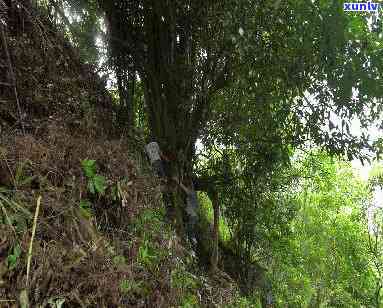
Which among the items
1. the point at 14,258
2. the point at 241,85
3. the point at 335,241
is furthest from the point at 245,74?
the point at 335,241

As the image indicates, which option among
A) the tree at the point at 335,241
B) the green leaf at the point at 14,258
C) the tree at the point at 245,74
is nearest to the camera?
the green leaf at the point at 14,258

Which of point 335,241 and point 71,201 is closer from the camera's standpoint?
point 71,201

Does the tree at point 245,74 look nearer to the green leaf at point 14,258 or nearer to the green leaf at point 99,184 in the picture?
the green leaf at point 99,184

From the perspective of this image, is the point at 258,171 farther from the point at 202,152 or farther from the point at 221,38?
the point at 221,38

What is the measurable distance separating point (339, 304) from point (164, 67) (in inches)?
486

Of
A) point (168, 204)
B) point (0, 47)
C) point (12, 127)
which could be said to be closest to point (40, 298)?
point (12, 127)

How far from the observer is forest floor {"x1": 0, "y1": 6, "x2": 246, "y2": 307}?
10.7 feet

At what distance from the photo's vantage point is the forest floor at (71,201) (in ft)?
10.7

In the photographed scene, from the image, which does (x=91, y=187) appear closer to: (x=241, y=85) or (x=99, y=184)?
(x=99, y=184)

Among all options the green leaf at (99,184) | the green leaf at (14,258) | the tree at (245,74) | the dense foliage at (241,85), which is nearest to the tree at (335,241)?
the dense foliage at (241,85)

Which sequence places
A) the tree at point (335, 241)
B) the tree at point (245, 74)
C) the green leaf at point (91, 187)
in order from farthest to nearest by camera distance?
1. the tree at point (335, 241)
2. the tree at point (245, 74)
3. the green leaf at point (91, 187)

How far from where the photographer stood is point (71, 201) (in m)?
3.92

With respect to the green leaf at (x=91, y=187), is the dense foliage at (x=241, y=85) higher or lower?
higher

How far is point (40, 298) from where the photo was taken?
10.1 feet
